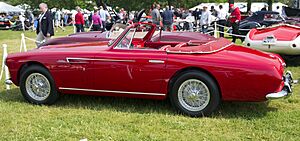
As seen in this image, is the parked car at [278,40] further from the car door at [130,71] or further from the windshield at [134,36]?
the car door at [130,71]

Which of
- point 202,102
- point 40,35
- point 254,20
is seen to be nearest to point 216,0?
point 254,20

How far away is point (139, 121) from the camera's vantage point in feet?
16.0

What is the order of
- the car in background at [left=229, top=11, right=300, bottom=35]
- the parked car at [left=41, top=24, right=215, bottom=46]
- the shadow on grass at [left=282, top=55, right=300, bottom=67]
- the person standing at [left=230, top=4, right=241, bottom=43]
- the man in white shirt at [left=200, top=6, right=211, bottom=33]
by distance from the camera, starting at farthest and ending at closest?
the man in white shirt at [left=200, top=6, right=211, bottom=33]
the car in background at [left=229, top=11, right=300, bottom=35]
the person standing at [left=230, top=4, right=241, bottom=43]
the shadow on grass at [left=282, top=55, right=300, bottom=67]
the parked car at [left=41, top=24, right=215, bottom=46]

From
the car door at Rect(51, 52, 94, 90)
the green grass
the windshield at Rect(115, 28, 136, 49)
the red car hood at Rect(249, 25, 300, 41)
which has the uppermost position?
the windshield at Rect(115, 28, 136, 49)

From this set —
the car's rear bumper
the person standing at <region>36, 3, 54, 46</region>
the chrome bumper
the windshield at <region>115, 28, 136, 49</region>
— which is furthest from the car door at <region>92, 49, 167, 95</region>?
the person standing at <region>36, 3, 54, 46</region>

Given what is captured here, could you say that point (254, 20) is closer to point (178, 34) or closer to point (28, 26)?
point (178, 34)

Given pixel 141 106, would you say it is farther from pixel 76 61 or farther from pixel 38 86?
pixel 38 86

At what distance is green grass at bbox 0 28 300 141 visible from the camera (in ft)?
14.3

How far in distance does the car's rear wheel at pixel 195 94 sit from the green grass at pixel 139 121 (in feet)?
0.41

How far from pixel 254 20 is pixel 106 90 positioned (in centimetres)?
1275

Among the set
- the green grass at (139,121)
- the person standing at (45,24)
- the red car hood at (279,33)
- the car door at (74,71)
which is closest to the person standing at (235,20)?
the red car hood at (279,33)

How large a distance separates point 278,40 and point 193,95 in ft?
14.3

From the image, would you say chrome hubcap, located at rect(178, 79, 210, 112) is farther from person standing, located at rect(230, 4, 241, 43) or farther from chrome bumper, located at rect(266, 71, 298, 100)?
person standing, located at rect(230, 4, 241, 43)

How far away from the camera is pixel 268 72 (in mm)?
4609
